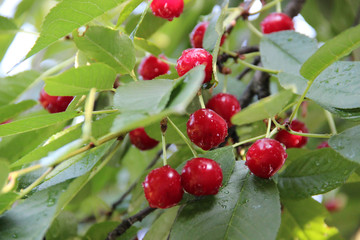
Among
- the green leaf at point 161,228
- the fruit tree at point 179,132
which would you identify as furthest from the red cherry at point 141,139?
the green leaf at point 161,228

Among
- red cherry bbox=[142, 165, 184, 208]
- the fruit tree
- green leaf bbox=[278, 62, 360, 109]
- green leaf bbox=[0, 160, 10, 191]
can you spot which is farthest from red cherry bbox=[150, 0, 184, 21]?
green leaf bbox=[0, 160, 10, 191]

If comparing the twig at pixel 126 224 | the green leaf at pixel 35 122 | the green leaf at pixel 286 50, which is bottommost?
the twig at pixel 126 224

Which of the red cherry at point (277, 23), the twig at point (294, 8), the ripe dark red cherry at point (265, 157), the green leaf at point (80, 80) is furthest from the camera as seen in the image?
the twig at point (294, 8)

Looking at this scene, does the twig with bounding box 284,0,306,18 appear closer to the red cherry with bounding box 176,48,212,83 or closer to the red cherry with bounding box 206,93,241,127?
the red cherry with bounding box 206,93,241,127

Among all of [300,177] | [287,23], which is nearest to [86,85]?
[300,177]

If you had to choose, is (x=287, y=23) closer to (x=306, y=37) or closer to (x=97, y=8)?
(x=306, y=37)

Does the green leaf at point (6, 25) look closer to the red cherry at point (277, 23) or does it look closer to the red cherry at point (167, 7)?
the red cherry at point (167, 7)
